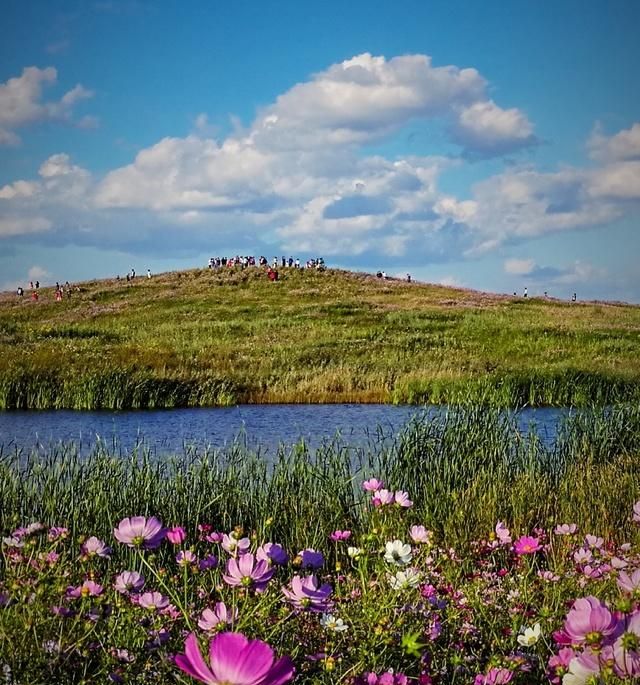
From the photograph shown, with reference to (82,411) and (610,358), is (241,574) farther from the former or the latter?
(610,358)

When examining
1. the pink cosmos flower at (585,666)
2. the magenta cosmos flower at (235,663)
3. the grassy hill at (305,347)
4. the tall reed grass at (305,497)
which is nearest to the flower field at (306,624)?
the pink cosmos flower at (585,666)

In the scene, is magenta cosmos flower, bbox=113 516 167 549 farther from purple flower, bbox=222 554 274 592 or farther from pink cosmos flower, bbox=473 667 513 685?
pink cosmos flower, bbox=473 667 513 685

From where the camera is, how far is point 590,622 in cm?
238

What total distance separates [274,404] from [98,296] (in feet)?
155

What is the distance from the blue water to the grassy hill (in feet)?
4.55

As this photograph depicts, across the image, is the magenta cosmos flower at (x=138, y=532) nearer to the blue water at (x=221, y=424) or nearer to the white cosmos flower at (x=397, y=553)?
the white cosmos flower at (x=397, y=553)

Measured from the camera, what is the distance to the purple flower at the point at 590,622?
7.75 ft

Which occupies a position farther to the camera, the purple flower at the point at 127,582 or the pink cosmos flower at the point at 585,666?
the purple flower at the point at 127,582

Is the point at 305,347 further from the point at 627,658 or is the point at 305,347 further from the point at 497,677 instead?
the point at 627,658

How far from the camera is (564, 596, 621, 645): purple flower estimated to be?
2363mm

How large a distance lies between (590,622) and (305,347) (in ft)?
129

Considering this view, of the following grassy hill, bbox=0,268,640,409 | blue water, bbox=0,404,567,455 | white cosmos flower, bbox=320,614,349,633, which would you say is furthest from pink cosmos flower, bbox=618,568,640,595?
blue water, bbox=0,404,567,455

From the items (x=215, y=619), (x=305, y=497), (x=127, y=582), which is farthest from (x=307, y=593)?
(x=305, y=497)

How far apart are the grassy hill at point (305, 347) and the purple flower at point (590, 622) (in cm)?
1074
